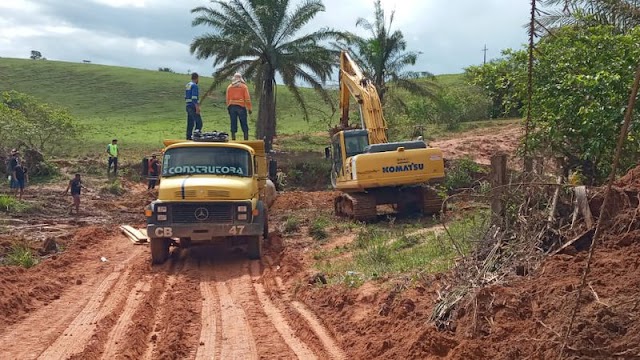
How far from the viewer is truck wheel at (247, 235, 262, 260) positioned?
13125 millimetres

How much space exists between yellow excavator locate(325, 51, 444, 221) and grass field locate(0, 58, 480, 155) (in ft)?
57.0

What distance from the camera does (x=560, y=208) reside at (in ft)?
24.4

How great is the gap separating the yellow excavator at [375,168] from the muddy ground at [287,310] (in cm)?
319

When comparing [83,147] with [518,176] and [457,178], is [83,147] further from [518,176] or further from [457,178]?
[518,176]

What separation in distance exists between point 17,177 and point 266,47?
13369 millimetres

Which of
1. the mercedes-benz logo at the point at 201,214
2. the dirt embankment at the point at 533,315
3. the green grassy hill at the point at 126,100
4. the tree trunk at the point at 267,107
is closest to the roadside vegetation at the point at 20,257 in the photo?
the mercedes-benz logo at the point at 201,214

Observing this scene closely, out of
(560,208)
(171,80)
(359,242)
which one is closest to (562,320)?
(560,208)

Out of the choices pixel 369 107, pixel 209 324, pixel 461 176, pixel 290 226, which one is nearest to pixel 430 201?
pixel 369 107

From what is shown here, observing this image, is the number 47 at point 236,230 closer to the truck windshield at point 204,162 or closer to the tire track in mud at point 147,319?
the tire track in mud at point 147,319

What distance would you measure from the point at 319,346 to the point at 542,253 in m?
2.76

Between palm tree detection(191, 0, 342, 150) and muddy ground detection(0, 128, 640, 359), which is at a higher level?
palm tree detection(191, 0, 342, 150)

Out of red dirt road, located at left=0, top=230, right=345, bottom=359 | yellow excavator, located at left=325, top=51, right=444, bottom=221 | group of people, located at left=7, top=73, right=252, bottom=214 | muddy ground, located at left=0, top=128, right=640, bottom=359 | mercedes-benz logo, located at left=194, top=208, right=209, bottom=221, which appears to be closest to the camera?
muddy ground, located at left=0, top=128, right=640, bottom=359

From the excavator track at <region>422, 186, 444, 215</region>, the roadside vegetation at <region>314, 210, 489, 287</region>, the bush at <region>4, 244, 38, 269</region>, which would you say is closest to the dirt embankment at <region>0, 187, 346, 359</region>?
the bush at <region>4, 244, 38, 269</region>

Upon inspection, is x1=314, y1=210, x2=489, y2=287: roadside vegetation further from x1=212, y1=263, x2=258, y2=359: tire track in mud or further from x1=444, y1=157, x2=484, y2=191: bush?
x1=444, y1=157, x2=484, y2=191: bush
